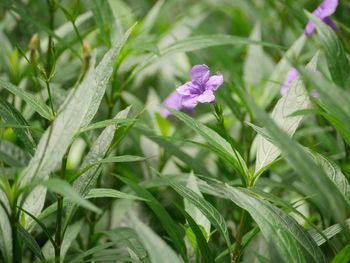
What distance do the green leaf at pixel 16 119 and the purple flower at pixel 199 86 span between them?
0.82 ft

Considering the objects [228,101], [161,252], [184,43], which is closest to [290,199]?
[228,101]

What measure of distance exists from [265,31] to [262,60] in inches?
14.5

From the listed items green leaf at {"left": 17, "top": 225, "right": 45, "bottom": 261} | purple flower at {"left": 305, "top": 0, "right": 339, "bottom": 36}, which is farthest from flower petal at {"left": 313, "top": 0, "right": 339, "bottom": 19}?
green leaf at {"left": 17, "top": 225, "right": 45, "bottom": 261}

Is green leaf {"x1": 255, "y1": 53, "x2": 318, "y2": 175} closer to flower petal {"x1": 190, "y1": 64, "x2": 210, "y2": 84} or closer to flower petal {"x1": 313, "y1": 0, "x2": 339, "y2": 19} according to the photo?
flower petal {"x1": 190, "y1": 64, "x2": 210, "y2": 84}

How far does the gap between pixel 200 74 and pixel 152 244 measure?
0.33 metres

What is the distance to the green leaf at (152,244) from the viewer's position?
0.75 meters

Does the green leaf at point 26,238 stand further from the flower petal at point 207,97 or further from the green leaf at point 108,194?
the flower petal at point 207,97

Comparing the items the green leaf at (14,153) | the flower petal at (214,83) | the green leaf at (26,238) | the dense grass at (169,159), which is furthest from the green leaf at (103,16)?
the green leaf at (26,238)

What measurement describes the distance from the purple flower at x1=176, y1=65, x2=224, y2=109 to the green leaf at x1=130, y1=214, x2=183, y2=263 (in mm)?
262

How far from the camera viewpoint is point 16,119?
Answer: 949 millimetres

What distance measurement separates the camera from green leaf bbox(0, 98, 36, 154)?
939 mm

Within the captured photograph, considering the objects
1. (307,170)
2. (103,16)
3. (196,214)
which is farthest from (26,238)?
(103,16)

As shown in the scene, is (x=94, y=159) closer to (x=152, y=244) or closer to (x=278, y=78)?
Answer: (x=152, y=244)

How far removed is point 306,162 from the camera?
0.72 metres
